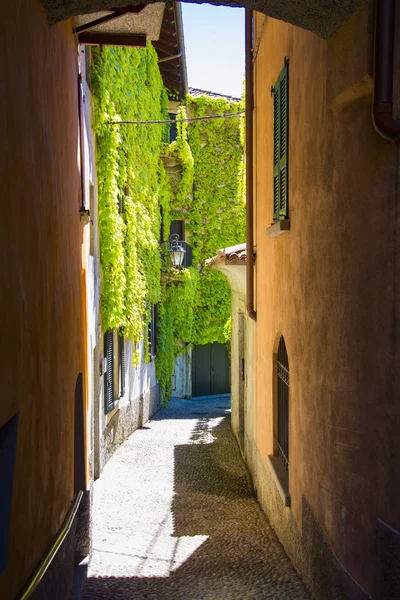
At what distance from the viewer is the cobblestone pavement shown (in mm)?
6422

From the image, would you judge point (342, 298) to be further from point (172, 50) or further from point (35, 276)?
point (172, 50)

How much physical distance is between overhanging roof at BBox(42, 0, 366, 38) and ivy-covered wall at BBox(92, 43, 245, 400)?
6.20 metres

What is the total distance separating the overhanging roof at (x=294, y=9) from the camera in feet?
14.5

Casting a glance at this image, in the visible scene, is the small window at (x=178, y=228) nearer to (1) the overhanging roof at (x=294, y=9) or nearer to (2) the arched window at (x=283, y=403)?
(2) the arched window at (x=283, y=403)

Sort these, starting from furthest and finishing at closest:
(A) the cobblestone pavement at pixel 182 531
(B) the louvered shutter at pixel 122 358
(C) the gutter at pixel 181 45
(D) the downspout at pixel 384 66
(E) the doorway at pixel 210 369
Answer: (E) the doorway at pixel 210 369
(C) the gutter at pixel 181 45
(B) the louvered shutter at pixel 122 358
(A) the cobblestone pavement at pixel 182 531
(D) the downspout at pixel 384 66

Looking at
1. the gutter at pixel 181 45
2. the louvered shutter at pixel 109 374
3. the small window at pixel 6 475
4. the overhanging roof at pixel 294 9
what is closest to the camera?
the small window at pixel 6 475

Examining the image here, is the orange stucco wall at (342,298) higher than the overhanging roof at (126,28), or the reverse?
the overhanging roof at (126,28)

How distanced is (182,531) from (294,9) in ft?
21.0

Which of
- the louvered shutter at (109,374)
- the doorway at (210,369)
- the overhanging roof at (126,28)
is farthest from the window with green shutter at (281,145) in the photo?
the doorway at (210,369)

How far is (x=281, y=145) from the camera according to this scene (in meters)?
7.74

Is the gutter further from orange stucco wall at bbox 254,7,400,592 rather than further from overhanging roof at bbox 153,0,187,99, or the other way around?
orange stucco wall at bbox 254,7,400,592

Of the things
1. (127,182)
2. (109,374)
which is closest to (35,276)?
(109,374)

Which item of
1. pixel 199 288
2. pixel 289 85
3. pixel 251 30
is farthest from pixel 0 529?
pixel 199 288

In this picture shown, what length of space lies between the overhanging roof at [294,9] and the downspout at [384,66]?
47 centimetres
